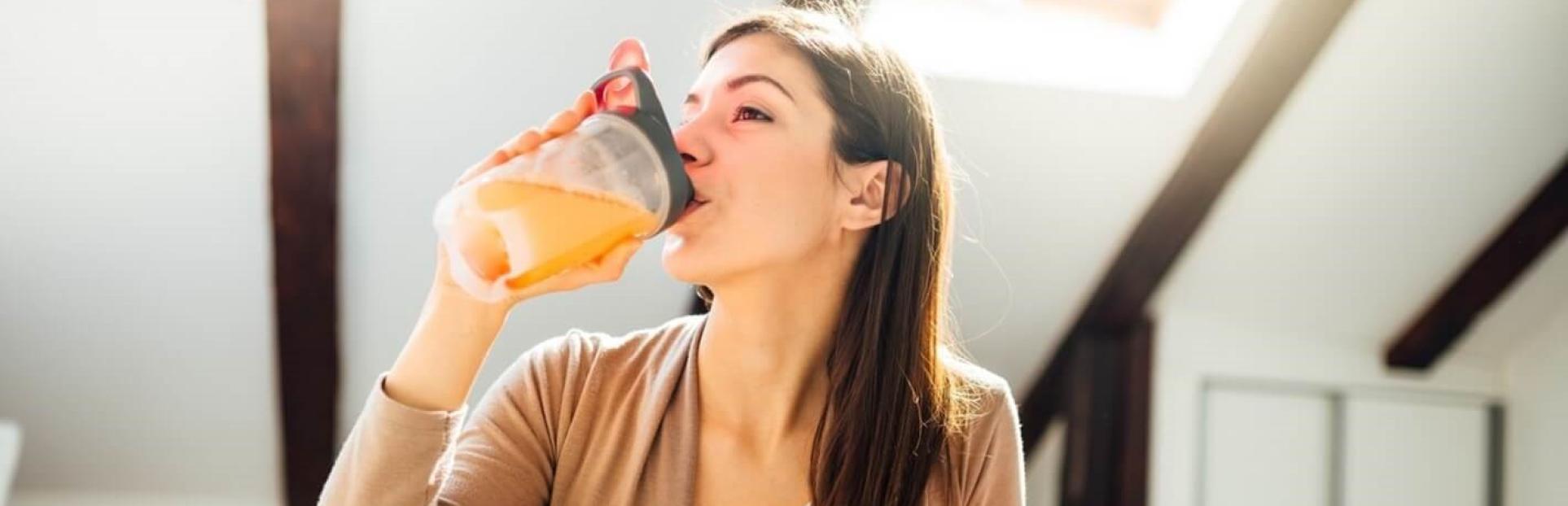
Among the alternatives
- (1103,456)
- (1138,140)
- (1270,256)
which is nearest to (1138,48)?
(1138,140)

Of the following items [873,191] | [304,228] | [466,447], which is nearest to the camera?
[466,447]

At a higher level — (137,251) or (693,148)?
(693,148)

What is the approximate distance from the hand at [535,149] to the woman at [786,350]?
106 mm

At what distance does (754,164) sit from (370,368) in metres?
2.54

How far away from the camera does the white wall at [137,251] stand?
2.78m

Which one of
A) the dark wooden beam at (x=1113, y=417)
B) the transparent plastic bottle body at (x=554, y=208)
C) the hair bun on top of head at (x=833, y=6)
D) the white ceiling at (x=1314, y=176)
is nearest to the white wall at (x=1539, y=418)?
the white ceiling at (x=1314, y=176)

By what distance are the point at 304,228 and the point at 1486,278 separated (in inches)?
101

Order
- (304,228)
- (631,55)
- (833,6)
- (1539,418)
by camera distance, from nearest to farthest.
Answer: (631,55)
(833,6)
(304,228)
(1539,418)

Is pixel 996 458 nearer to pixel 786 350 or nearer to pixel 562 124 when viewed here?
pixel 786 350

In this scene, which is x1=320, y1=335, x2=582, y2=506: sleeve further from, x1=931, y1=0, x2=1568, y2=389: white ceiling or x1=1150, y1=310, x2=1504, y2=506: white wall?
x1=1150, y1=310, x2=1504, y2=506: white wall

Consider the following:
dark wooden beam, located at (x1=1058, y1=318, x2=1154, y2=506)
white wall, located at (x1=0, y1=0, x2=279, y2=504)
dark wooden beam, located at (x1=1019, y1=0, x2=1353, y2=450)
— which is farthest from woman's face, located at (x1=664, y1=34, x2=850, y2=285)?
dark wooden beam, located at (x1=1058, y1=318, x2=1154, y2=506)

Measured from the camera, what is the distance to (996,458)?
142 cm

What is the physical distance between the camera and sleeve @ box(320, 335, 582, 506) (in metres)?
1.17

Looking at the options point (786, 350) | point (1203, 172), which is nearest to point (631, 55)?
point (786, 350)
